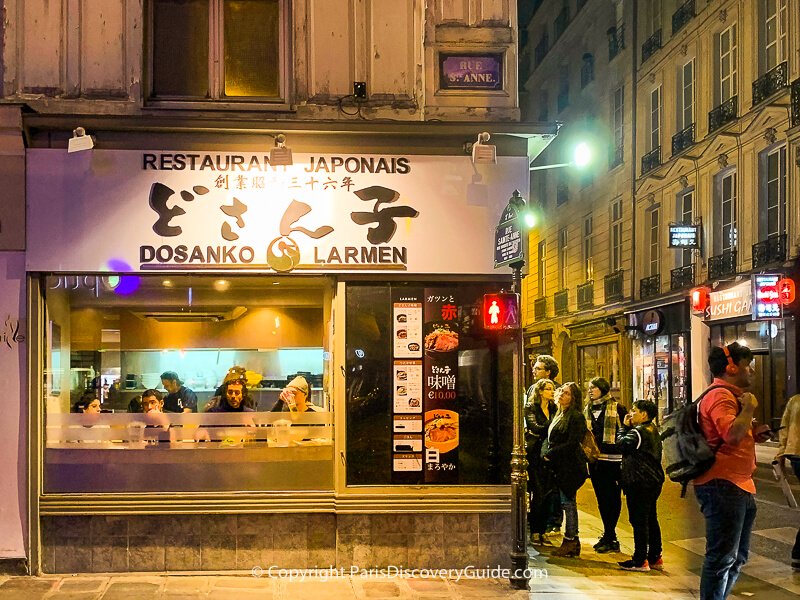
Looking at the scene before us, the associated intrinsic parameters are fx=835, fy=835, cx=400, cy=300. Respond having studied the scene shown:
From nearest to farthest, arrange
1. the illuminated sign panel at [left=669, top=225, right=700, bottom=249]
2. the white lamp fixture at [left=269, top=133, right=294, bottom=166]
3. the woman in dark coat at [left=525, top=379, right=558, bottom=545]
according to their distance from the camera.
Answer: the white lamp fixture at [left=269, top=133, right=294, bottom=166], the woman in dark coat at [left=525, top=379, right=558, bottom=545], the illuminated sign panel at [left=669, top=225, right=700, bottom=249]

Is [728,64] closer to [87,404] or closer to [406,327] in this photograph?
[406,327]

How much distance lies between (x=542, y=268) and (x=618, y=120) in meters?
9.69

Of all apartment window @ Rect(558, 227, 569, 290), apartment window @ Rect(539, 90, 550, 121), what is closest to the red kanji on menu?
apartment window @ Rect(558, 227, 569, 290)

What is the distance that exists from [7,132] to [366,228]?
11.7 feet

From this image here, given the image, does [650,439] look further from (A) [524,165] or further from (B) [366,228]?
(B) [366,228]

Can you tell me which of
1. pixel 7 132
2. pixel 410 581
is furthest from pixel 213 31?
pixel 410 581

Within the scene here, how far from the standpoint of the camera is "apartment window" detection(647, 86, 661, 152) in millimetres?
26781

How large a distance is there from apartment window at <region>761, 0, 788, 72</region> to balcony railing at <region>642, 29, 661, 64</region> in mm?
6449

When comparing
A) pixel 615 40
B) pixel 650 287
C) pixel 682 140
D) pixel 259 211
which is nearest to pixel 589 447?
pixel 259 211

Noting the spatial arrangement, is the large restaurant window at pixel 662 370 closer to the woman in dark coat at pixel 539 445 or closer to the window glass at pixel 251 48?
the woman in dark coat at pixel 539 445

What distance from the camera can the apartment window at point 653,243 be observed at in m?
26.8

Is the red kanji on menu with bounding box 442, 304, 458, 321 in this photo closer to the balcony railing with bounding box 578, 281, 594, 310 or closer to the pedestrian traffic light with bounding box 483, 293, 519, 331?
the pedestrian traffic light with bounding box 483, 293, 519, 331

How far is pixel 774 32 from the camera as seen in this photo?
66.2 ft

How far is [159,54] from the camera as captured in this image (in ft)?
28.8
